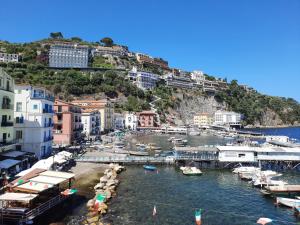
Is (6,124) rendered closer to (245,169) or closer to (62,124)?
(62,124)

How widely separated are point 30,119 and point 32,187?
79.5ft

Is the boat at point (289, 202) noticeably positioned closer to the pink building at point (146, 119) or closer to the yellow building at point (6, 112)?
the yellow building at point (6, 112)

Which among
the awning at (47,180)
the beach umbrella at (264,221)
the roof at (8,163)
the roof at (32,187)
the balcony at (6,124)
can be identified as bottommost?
the beach umbrella at (264,221)

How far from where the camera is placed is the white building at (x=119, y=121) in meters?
156

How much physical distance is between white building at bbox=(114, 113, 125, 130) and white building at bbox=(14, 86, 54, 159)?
99.6m

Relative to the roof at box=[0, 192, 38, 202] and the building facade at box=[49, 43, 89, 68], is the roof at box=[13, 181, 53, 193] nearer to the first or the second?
the roof at box=[0, 192, 38, 202]

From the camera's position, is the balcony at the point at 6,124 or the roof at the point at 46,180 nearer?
the roof at the point at 46,180

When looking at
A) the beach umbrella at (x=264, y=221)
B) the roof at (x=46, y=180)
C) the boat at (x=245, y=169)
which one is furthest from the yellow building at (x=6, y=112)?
the boat at (x=245, y=169)

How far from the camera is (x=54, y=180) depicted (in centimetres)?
3431

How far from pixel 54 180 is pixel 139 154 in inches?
1699

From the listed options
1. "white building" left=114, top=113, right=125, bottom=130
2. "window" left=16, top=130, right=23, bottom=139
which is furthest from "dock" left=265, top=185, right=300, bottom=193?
"white building" left=114, top=113, right=125, bottom=130

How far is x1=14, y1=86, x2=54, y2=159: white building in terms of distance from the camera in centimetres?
5259

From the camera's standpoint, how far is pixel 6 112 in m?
45.9

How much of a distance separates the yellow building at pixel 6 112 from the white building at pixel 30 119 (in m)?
3.82
